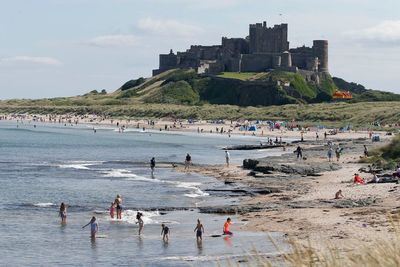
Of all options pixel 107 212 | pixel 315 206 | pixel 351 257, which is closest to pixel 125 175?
pixel 107 212

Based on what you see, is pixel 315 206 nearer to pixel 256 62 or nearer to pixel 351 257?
pixel 351 257

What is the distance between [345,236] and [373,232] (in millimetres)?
918

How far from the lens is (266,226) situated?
26.4 metres

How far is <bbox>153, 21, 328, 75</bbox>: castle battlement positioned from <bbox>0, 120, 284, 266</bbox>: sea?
87915mm

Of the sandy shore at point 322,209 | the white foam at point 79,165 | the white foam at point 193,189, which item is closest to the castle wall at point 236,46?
the white foam at point 79,165

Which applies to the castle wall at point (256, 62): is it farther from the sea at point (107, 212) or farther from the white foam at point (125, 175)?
the white foam at point (125, 175)

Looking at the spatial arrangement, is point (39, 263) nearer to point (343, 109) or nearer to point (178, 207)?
point (178, 207)

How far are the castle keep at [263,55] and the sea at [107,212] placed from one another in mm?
87799

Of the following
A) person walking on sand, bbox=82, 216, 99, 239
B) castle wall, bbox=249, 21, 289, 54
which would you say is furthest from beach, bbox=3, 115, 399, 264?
castle wall, bbox=249, 21, 289, 54

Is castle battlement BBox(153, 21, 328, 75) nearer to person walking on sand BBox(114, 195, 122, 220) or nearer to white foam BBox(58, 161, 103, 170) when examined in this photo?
white foam BBox(58, 161, 103, 170)

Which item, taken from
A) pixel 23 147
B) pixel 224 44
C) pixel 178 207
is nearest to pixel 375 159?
pixel 178 207

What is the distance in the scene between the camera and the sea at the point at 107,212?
22344mm

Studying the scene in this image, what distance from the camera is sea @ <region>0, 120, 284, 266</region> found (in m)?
22.3

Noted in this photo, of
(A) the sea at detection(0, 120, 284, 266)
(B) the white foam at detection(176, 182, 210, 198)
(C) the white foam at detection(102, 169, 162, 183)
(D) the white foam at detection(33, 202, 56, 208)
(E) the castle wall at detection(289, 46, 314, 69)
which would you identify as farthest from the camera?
(E) the castle wall at detection(289, 46, 314, 69)
